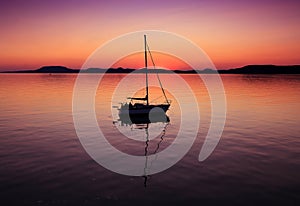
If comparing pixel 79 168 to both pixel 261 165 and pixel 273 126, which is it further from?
pixel 273 126

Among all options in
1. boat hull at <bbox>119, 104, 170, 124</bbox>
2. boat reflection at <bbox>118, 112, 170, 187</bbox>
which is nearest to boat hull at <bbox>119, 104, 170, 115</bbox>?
boat hull at <bbox>119, 104, 170, 124</bbox>

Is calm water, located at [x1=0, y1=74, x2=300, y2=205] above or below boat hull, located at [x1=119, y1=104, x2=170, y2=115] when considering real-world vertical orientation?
below

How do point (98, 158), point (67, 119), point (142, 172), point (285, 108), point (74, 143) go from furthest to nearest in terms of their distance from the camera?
point (285, 108)
point (67, 119)
point (74, 143)
point (98, 158)
point (142, 172)

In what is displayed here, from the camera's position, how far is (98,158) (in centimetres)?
2478

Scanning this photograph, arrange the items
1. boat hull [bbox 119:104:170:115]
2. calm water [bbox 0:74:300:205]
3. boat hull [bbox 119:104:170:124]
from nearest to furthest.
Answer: calm water [bbox 0:74:300:205] < boat hull [bbox 119:104:170:124] < boat hull [bbox 119:104:170:115]

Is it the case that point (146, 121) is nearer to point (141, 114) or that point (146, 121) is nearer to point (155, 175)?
point (141, 114)

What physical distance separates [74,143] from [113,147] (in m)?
5.09

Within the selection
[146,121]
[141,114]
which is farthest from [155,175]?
[141,114]

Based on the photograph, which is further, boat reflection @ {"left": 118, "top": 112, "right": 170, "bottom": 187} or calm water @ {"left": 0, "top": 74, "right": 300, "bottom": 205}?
boat reflection @ {"left": 118, "top": 112, "right": 170, "bottom": 187}

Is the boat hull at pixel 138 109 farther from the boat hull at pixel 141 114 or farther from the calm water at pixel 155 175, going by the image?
the calm water at pixel 155 175

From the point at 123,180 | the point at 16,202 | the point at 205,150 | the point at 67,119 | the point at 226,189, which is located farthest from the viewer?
the point at 67,119

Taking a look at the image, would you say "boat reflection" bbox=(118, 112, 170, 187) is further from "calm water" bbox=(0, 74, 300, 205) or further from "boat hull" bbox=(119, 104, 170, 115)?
"calm water" bbox=(0, 74, 300, 205)

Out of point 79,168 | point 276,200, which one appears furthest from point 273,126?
point 79,168

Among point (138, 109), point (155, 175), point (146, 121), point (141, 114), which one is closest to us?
point (155, 175)
